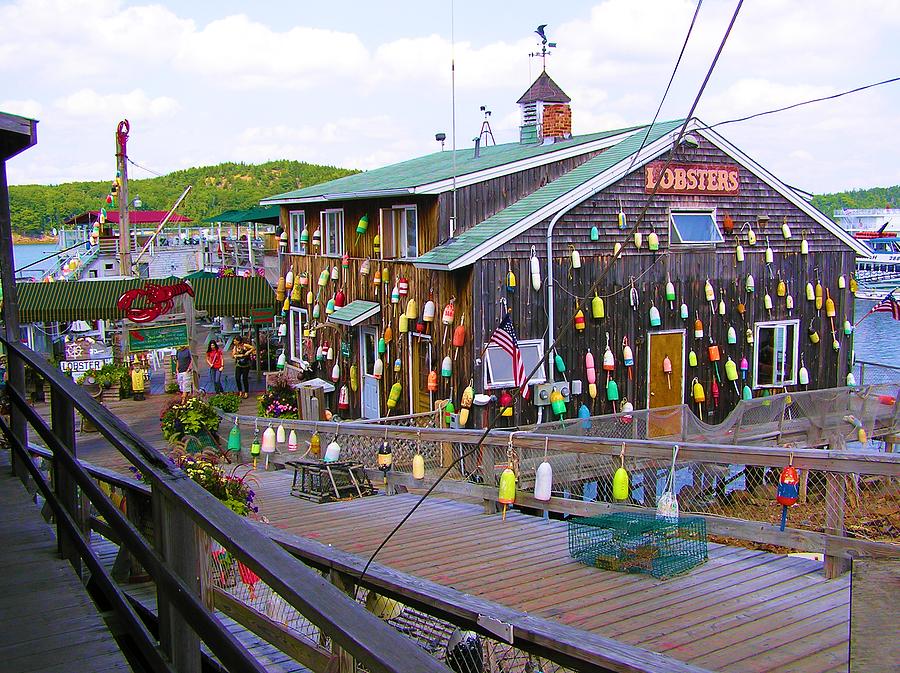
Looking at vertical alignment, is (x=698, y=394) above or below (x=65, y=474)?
below

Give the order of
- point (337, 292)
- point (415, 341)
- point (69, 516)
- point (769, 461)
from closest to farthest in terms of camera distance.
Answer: point (69, 516)
point (769, 461)
point (415, 341)
point (337, 292)

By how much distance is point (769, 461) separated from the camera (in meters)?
7.60

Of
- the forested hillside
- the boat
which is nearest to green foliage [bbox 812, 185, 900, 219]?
the boat

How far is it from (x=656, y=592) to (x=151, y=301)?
17970 millimetres

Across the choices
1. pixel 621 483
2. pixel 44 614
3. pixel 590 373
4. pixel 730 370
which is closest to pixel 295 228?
A: pixel 590 373

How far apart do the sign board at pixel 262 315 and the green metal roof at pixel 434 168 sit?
335 centimetres

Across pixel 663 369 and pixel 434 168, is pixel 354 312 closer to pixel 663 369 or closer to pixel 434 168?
pixel 434 168

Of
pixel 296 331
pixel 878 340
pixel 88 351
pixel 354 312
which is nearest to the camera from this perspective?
pixel 354 312

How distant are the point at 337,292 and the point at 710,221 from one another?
29.9ft

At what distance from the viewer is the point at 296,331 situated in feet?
82.4

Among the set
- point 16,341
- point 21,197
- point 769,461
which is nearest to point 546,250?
point 769,461

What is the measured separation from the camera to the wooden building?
1669 centimetres

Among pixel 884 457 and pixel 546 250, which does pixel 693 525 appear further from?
pixel 546 250

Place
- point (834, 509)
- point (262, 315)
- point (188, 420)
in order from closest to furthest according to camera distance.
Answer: point (834, 509) < point (188, 420) < point (262, 315)
